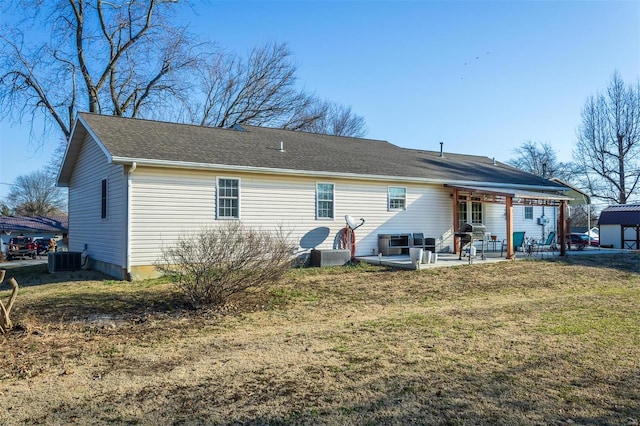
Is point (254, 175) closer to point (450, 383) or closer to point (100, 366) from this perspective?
point (100, 366)

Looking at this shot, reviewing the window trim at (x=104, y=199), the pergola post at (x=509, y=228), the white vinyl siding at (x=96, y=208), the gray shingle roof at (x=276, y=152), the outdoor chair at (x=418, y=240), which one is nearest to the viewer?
the white vinyl siding at (x=96, y=208)

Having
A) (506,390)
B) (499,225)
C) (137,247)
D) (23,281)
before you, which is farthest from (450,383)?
(499,225)

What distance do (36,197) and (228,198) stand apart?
194 feet

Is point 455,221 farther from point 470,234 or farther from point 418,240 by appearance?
point 470,234

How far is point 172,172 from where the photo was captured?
12234 mm

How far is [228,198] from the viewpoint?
43.1ft

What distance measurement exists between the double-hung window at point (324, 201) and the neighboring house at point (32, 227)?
102ft

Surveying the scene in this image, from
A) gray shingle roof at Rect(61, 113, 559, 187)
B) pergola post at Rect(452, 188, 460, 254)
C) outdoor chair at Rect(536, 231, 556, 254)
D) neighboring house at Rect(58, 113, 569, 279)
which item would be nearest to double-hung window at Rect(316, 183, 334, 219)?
neighboring house at Rect(58, 113, 569, 279)

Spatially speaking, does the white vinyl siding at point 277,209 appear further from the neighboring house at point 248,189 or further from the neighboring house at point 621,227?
the neighboring house at point 621,227

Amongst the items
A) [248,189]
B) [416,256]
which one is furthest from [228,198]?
[416,256]

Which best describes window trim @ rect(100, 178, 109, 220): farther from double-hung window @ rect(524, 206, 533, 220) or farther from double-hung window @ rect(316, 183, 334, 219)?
double-hung window @ rect(524, 206, 533, 220)

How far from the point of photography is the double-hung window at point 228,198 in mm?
13023

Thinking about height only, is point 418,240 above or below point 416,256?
above

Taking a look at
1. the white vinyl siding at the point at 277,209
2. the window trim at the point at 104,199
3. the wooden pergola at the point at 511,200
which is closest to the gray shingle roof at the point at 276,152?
the white vinyl siding at the point at 277,209
